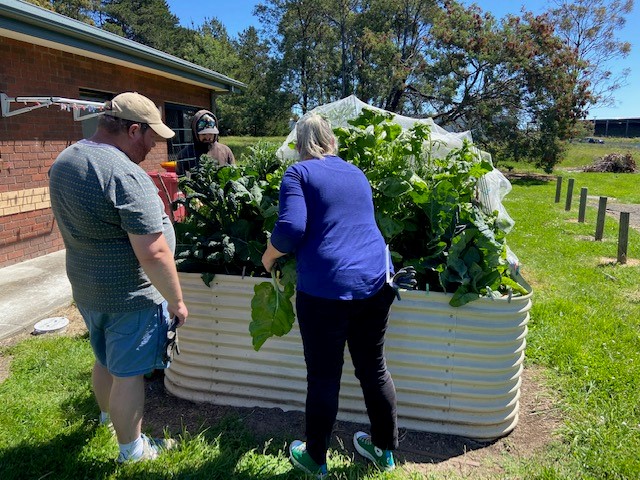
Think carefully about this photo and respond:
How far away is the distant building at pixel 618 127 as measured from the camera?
49.0 metres

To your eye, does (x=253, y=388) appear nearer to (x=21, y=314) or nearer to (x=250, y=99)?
(x=21, y=314)

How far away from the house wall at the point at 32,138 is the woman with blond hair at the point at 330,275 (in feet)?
16.4

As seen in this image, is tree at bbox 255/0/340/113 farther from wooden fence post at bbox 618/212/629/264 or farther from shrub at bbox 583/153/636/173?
wooden fence post at bbox 618/212/629/264

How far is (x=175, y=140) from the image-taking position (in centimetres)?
1074

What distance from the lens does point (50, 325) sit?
13.6 ft

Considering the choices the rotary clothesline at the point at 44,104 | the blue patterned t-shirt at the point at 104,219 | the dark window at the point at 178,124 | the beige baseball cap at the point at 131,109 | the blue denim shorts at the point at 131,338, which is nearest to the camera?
the blue patterned t-shirt at the point at 104,219

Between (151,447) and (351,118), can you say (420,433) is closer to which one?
(151,447)

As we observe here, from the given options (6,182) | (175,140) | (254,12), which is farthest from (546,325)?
(254,12)

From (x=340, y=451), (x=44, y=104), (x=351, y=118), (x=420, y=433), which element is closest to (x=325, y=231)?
(x=340, y=451)

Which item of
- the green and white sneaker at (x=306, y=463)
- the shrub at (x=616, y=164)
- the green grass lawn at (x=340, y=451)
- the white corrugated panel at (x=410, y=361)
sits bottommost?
the green grass lawn at (x=340, y=451)

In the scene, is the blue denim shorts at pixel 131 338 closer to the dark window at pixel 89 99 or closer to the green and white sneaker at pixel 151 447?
the green and white sneaker at pixel 151 447

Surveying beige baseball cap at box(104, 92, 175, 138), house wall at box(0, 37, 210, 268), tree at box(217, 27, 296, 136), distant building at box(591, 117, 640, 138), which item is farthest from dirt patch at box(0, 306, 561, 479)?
distant building at box(591, 117, 640, 138)

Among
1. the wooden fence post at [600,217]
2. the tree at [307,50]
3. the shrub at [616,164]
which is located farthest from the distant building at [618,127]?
the wooden fence post at [600,217]

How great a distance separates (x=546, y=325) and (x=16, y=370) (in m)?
4.21
